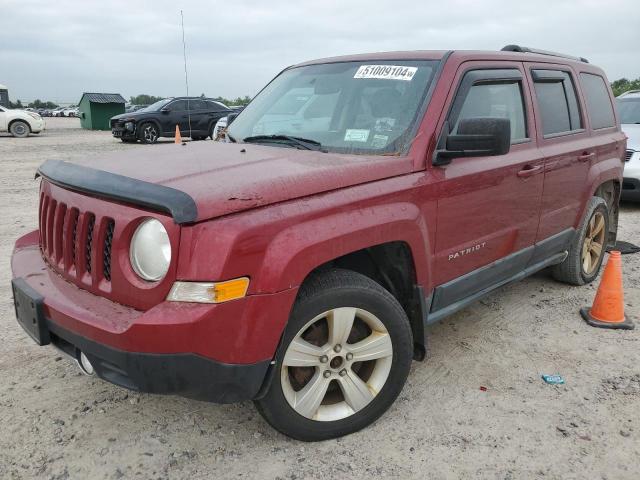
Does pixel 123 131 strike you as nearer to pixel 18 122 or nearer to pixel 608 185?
pixel 18 122

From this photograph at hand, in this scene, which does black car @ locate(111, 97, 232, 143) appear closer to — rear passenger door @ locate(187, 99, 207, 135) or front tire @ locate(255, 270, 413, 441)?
rear passenger door @ locate(187, 99, 207, 135)

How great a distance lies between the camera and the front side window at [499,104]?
3.28 metres

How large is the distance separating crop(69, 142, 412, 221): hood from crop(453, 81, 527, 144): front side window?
2.42 ft

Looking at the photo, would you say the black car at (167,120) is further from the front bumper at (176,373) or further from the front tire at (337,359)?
the front bumper at (176,373)

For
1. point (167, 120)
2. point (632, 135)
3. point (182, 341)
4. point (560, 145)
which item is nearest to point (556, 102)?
point (560, 145)

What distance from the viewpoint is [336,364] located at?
2648 mm

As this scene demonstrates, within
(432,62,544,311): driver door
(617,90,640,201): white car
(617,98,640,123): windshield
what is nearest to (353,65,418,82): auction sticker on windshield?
(432,62,544,311): driver door

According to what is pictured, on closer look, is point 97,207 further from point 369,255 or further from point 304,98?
point 304,98

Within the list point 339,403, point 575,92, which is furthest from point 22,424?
point 575,92

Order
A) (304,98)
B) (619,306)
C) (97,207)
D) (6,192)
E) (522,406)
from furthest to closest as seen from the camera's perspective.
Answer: (6,192) → (619,306) → (304,98) → (522,406) → (97,207)

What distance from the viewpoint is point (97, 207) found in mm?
2383

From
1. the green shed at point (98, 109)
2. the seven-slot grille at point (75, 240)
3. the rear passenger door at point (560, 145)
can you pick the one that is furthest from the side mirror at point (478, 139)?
the green shed at point (98, 109)

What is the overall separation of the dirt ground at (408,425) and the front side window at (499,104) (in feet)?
4.80

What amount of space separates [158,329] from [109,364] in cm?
34
